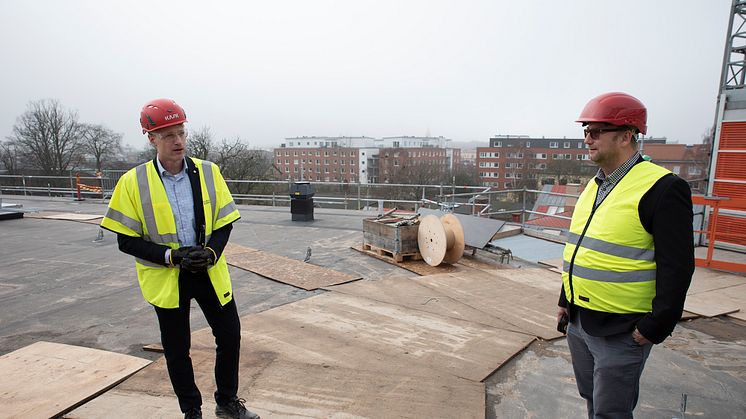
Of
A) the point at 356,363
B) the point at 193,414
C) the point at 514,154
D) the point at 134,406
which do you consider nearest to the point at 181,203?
the point at 193,414

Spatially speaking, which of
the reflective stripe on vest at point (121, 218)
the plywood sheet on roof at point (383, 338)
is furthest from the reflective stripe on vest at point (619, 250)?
the reflective stripe on vest at point (121, 218)

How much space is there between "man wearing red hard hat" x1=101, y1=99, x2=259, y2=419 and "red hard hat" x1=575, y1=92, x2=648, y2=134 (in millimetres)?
2126

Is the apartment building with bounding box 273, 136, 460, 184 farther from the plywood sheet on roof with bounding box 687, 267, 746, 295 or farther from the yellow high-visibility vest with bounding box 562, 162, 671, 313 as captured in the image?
the yellow high-visibility vest with bounding box 562, 162, 671, 313

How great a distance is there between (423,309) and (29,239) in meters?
9.03

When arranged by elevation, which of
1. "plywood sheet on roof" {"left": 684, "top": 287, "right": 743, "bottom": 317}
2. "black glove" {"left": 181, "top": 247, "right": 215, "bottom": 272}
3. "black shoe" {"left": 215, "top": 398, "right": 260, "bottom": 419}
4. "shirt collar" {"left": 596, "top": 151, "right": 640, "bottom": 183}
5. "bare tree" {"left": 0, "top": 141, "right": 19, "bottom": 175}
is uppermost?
"bare tree" {"left": 0, "top": 141, "right": 19, "bottom": 175}

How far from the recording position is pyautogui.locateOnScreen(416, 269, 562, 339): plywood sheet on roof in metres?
4.33

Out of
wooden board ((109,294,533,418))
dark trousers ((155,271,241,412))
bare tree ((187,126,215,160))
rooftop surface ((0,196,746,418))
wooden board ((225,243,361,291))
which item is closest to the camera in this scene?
dark trousers ((155,271,241,412))

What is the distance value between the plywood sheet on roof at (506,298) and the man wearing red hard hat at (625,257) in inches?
86.9

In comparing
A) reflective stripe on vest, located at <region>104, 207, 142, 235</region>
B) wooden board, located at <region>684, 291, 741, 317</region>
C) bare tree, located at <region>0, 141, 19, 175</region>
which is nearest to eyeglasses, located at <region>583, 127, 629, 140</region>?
reflective stripe on vest, located at <region>104, 207, 142, 235</region>

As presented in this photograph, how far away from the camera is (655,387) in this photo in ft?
10.4

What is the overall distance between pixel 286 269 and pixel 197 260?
4216 mm

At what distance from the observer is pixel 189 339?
2.51 meters

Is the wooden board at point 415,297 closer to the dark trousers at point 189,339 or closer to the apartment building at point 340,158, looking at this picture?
the dark trousers at point 189,339

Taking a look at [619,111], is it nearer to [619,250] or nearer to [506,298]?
[619,250]
